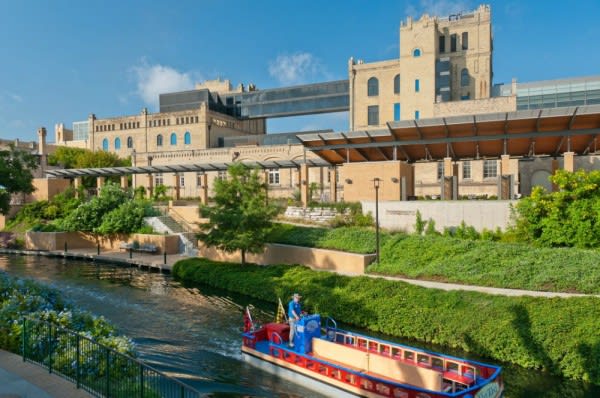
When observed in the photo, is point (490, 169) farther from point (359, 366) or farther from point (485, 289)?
point (359, 366)

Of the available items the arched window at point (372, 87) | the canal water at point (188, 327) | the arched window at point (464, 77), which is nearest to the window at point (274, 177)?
the arched window at point (372, 87)

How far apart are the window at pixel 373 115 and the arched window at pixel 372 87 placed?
1.63 m

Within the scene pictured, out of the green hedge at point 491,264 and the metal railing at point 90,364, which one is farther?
the green hedge at point 491,264

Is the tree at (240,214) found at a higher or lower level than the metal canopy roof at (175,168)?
lower

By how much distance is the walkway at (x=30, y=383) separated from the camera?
31.8ft

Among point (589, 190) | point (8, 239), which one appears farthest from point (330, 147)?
point (8, 239)

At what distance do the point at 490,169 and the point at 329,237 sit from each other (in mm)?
25109

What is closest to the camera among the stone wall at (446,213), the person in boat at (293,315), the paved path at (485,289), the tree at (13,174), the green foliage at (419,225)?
the person in boat at (293,315)

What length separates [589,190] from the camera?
21.8 meters

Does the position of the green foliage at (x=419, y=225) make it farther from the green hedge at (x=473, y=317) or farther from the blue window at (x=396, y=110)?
the blue window at (x=396, y=110)

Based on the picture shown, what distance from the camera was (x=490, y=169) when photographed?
4631 centimetres

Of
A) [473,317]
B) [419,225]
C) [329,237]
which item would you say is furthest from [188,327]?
[419,225]

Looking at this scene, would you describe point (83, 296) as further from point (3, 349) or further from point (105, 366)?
point (105, 366)

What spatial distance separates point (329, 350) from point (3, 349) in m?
8.97
